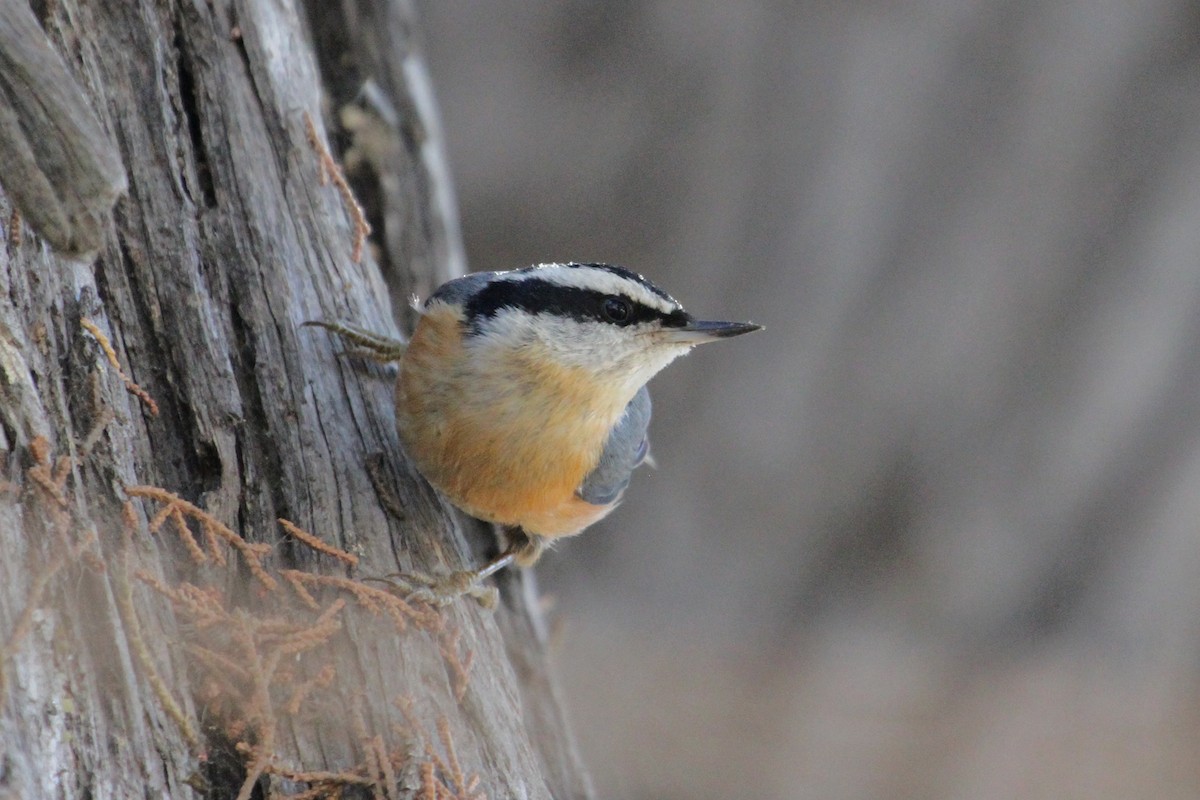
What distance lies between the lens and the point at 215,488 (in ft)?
7.59

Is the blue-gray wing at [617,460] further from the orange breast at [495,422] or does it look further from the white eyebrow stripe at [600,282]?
the white eyebrow stripe at [600,282]

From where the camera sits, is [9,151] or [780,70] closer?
[9,151]

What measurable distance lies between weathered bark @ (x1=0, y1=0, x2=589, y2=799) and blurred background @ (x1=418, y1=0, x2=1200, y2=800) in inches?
65.3

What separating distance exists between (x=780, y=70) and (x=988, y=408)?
1.57 metres

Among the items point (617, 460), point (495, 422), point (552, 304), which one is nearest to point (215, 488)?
point (495, 422)

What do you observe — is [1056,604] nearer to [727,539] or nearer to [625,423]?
[727,539]

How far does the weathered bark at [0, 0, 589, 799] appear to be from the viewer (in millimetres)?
1829

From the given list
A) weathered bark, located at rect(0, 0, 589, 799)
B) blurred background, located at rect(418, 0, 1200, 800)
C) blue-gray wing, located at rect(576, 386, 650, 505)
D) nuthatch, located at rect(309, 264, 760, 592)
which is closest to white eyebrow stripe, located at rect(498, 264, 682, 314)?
nuthatch, located at rect(309, 264, 760, 592)

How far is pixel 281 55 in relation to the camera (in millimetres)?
2961

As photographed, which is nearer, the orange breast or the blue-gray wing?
the orange breast

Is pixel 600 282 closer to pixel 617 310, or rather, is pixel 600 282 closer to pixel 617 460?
pixel 617 310

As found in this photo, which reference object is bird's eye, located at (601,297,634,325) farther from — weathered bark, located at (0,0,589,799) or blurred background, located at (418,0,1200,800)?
blurred background, located at (418,0,1200,800)

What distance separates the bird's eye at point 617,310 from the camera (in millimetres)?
2709

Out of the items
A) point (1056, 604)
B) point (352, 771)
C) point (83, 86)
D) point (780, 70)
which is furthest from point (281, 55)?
point (1056, 604)
